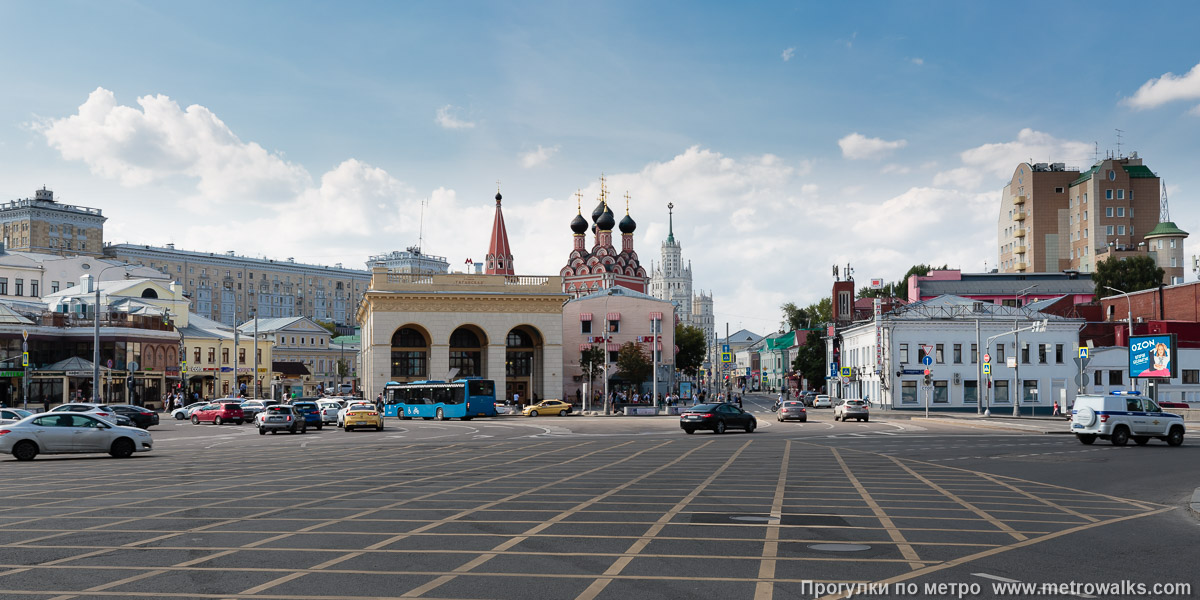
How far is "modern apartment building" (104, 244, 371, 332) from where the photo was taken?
545 ft

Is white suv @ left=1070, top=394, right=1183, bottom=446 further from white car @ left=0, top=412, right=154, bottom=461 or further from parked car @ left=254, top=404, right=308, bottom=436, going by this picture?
parked car @ left=254, top=404, right=308, bottom=436

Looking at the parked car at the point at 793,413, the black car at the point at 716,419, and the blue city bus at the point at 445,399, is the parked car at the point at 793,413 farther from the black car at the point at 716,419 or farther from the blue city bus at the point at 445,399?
the blue city bus at the point at 445,399

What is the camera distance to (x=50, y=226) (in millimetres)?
147000

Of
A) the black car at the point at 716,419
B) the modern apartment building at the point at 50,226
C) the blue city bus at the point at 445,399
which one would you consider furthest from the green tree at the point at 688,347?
the modern apartment building at the point at 50,226

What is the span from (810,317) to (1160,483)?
13022 cm

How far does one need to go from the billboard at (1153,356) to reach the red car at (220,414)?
4902 centimetres

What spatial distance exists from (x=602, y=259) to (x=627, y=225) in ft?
30.8

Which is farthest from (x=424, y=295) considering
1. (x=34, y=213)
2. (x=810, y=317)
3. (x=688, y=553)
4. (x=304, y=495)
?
(x=34, y=213)

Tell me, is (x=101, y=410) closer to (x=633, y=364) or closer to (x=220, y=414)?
(x=220, y=414)

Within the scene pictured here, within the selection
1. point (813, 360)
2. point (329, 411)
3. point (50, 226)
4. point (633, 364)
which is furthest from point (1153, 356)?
point (50, 226)

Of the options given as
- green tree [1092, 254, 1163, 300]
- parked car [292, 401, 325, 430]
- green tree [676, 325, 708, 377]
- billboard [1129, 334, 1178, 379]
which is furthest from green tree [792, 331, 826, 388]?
parked car [292, 401, 325, 430]

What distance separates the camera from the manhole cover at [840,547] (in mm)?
10938

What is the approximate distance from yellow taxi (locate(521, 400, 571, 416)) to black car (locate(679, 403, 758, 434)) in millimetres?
29311

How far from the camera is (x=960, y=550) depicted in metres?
10.9
